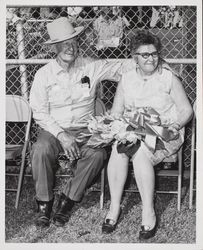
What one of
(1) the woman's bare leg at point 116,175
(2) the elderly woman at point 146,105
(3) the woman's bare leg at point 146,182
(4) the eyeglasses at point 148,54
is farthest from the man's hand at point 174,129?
(4) the eyeglasses at point 148,54

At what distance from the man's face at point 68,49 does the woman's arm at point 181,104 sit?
898 millimetres

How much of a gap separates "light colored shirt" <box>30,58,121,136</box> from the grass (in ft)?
2.61

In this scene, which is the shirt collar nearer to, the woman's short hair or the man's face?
the man's face

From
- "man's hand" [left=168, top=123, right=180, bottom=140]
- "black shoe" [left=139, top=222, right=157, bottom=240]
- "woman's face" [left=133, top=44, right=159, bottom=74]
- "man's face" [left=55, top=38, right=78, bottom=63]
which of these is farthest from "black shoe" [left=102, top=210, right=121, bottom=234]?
"man's face" [left=55, top=38, right=78, bottom=63]

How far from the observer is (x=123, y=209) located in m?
4.56

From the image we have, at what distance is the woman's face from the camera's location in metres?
4.16

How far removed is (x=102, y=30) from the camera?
5.14m

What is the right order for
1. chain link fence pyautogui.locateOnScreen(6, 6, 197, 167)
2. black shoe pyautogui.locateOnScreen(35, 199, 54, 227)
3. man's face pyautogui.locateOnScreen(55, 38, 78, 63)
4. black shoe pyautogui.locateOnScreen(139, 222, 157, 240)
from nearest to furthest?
black shoe pyautogui.locateOnScreen(139, 222, 157, 240), black shoe pyautogui.locateOnScreen(35, 199, 54, 227), man's face pyautogui.locateOnScreen(55, 38, 78, 63), chain link fence pyautogui.locateOnScreen(6, 6, 197, 167)

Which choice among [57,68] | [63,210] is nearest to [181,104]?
[57,68]

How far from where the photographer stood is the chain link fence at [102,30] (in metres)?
5.11

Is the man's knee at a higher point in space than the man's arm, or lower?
lower

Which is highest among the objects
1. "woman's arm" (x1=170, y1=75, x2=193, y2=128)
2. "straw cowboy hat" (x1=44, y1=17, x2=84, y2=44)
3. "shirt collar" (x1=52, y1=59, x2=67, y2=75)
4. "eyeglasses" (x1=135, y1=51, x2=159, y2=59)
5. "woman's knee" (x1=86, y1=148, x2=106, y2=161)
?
"straw cowboy hat" (x1=44, y1=17, x2=84, y2=44)

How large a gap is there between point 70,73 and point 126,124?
798 mm

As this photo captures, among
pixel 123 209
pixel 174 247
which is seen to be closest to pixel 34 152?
pixel 123 209
